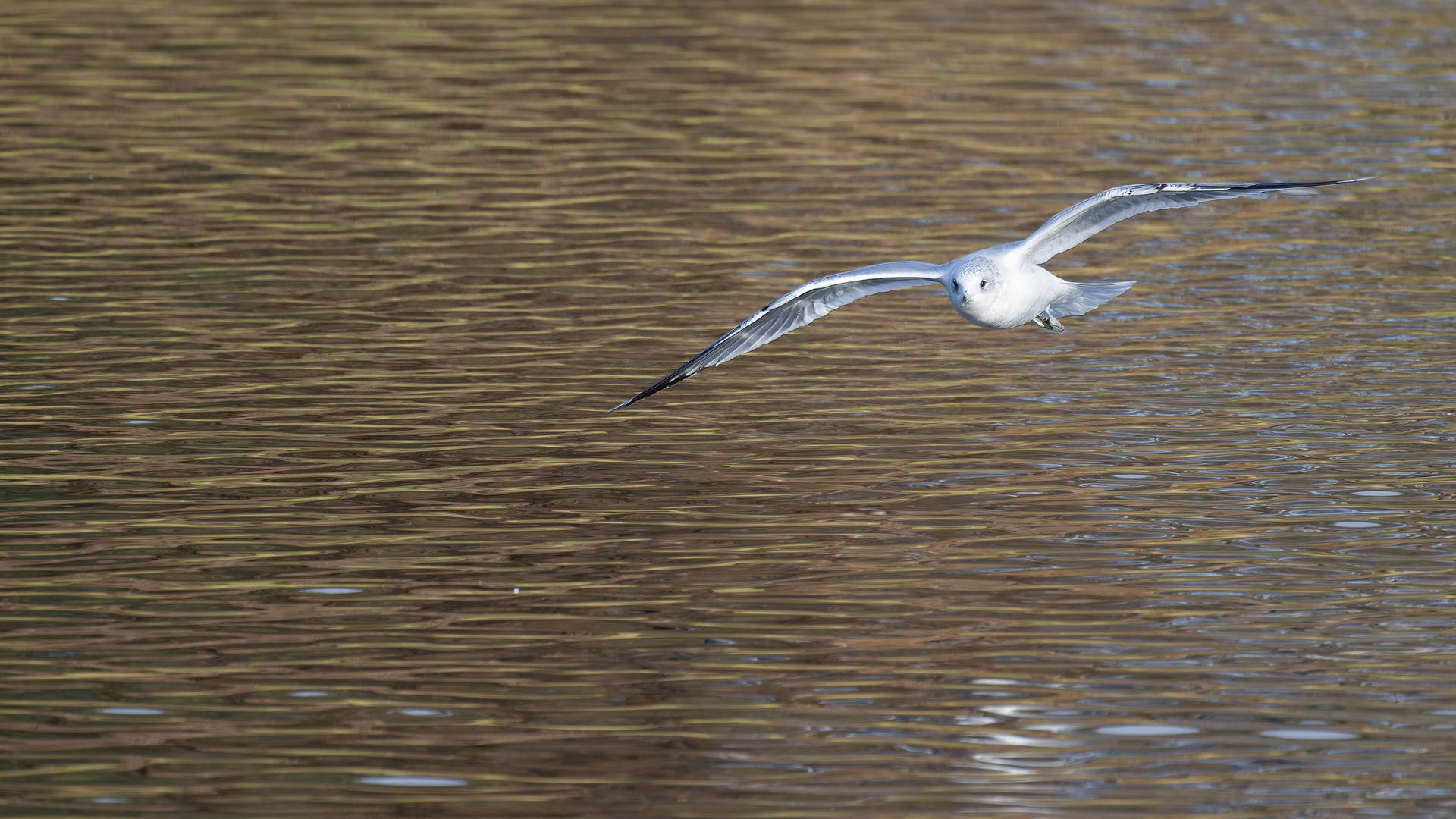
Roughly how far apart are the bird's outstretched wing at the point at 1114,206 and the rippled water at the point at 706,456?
151 centimetres

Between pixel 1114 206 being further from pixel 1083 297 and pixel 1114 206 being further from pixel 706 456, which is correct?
pixel 706 456

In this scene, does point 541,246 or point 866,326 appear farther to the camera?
point 541,246

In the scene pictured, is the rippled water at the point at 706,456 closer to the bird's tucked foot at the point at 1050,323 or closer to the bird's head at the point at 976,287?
the bird's tucked foot at the point at 1050,323

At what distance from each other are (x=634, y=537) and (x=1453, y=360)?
23.1 feet

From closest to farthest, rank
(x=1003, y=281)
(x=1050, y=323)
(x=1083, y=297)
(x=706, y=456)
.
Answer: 1. (x=1003, y=281)
2. (x=1083, y=297)
3. (x=706, y=456)
4. (x=1050, y=323)

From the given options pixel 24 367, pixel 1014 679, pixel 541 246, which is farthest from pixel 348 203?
pixel 1014 679

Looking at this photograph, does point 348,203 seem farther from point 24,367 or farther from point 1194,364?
point 1194,364

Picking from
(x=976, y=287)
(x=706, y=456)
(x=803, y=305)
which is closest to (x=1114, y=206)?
(x=976, y=287)

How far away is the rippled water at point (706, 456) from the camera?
30.4 feet

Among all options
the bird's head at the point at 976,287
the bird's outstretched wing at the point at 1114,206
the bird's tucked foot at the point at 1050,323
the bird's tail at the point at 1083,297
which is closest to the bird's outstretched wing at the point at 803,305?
the bird's head at the point at 976,287

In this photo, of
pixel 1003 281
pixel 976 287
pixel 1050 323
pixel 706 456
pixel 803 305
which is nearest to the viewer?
pixel 976 287

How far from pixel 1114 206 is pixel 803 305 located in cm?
213

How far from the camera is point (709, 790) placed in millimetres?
8820

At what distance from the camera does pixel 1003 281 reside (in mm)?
12562
